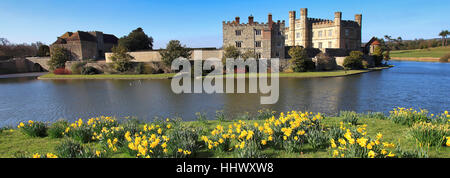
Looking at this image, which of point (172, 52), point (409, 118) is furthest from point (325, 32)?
point (409, 118)

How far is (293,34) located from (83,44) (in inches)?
1968

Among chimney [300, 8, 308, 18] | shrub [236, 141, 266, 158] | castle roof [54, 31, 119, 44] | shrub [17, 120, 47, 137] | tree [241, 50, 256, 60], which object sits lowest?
shrub [17, 120, 47, 137]

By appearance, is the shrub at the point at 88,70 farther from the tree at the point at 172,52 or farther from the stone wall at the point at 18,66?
the stone wall at the point at 18,66

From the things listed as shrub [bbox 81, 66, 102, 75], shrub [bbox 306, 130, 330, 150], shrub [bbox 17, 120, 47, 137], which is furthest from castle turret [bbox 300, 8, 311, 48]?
shrub [bbox 17, 120, 47, 137]

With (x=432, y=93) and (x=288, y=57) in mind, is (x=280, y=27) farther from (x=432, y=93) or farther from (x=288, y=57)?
(x=432, y=93)

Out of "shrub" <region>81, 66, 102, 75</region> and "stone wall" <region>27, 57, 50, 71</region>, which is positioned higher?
"stone wall" <region>27, 57, 50, 71</region>

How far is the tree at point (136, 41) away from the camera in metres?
62.6

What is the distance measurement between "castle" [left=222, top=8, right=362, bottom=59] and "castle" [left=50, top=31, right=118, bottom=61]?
3471 centimetres

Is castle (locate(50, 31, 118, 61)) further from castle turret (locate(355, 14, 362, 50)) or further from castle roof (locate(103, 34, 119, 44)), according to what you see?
castle turret (locate(355, 14, 362, 50))

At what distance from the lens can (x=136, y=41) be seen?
6406 centimetres

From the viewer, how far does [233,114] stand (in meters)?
16.5

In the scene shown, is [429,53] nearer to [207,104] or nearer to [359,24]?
[359,24]

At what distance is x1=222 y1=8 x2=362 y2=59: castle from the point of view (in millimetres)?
48031
